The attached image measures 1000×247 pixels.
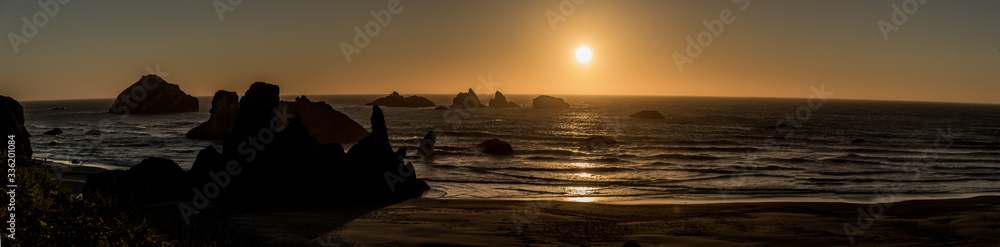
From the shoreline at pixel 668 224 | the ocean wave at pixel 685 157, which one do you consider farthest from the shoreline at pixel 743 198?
the ocean wave at pixel 685 157

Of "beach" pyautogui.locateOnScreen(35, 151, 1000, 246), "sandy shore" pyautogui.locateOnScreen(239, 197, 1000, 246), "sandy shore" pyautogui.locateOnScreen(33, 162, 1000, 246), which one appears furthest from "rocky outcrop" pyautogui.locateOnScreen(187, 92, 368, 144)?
"sandy shore" pyautogui.locateOnScreen(239, 197, 1000, 246)

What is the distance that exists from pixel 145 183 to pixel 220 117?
45.8 m

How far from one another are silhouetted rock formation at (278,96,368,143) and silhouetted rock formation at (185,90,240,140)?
650cm

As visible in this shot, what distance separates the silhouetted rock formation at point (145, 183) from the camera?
21859 millimetres

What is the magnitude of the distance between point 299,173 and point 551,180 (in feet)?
54.7

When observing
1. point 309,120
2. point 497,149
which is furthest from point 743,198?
point 309,120

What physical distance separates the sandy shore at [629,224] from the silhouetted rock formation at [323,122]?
123 feet

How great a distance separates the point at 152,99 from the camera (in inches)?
5423

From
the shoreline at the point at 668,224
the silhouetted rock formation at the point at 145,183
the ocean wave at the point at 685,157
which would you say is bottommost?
the ocean wave at the point at 685,157

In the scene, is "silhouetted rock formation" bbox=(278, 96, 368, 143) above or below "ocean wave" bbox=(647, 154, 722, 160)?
above

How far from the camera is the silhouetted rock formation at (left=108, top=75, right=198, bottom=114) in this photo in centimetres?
13738
